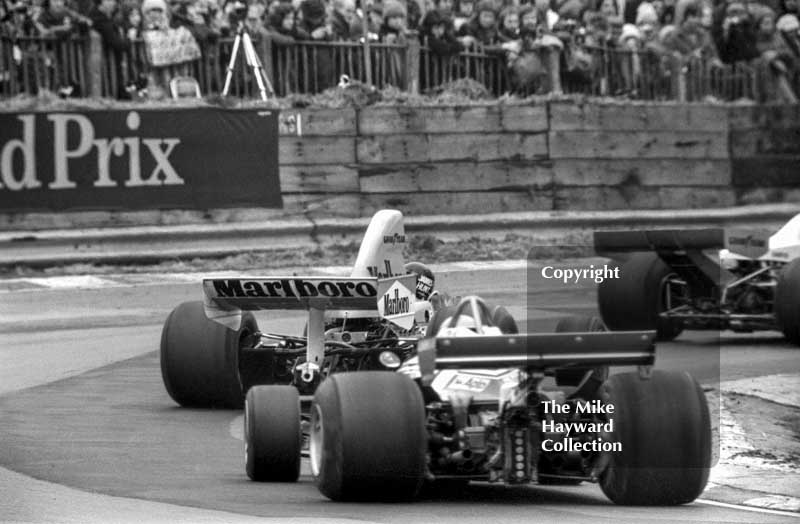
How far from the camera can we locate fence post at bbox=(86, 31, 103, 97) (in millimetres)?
18672

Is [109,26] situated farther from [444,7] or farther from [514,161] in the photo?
[514,161]

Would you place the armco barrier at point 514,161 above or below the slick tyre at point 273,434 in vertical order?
above

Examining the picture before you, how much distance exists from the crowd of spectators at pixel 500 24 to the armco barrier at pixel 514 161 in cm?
76

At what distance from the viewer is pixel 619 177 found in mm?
21875

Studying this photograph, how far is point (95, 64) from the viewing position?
62.0 ft

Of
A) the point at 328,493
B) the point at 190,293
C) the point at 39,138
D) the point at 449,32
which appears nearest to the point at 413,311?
the point at 328,493

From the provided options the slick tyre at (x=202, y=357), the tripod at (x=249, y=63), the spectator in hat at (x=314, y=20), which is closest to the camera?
the slick tyre at (x=202, y=357)

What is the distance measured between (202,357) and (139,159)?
8.16m

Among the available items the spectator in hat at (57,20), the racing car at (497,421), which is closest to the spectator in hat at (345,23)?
the spectator in hat at (57,20)

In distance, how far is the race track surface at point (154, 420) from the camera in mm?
7488

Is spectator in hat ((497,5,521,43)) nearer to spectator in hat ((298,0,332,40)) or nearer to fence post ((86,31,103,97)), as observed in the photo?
spectator in hat ((298,0,332,40))

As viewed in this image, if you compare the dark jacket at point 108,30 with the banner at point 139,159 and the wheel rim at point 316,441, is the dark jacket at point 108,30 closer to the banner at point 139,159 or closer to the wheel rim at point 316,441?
the banner at point 139,159

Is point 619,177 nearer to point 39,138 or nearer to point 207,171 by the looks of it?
point 207,171

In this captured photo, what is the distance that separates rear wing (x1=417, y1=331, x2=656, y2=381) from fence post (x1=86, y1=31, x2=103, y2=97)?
39.7 feet
